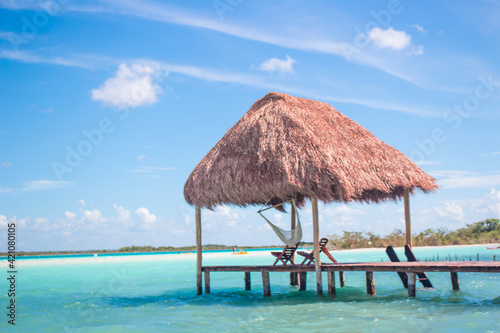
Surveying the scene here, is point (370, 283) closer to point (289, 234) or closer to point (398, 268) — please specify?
point (398, 268)

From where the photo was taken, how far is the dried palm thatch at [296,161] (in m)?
8.66

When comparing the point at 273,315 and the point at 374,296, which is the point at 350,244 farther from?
the point at 273,315

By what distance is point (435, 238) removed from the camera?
1293 inches

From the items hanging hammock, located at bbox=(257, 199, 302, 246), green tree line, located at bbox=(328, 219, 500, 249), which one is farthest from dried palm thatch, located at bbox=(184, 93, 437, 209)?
green tree line, located at bbox=(328, 219, 500, 249)

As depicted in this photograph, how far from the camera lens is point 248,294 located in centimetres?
1107

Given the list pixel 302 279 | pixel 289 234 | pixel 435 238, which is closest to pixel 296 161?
pixel 289 234

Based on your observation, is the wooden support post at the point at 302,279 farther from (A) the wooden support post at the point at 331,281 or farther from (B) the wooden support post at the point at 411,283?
(B) the wooden support post at the point at 411,283

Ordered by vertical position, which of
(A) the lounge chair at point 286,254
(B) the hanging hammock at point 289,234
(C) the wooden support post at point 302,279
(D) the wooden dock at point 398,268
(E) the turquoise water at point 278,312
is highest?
(B) the hanging hammock at point 289,234

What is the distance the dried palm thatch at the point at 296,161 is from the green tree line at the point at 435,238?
1993 centimetres

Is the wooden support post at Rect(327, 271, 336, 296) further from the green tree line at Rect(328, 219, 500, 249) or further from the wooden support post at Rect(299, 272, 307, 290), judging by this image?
the green tree line at Rect(328, 219, 500, 249)

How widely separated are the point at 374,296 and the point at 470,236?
2780 cm

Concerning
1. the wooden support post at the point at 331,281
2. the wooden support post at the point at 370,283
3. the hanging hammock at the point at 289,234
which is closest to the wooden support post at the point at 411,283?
the wooden support post at the point at 370,283

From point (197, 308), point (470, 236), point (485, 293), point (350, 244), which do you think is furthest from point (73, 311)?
point (470, 236)

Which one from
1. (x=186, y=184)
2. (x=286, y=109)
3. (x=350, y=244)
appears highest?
(x=286, y=109)
